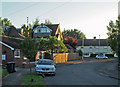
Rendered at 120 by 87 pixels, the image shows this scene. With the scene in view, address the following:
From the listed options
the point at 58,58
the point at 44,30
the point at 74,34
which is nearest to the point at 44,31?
the point at 44,30

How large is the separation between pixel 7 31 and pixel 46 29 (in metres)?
14.3

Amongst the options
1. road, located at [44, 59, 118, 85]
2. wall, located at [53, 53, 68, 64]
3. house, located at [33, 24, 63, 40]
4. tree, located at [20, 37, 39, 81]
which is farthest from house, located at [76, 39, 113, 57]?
tree, located at [20, 37, 39, 81]

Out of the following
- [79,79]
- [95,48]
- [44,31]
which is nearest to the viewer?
[79,79]

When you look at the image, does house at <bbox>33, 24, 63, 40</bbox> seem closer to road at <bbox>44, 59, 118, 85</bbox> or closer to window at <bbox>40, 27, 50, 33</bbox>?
window at <bbox>40, 27, 50, 33</bbox>

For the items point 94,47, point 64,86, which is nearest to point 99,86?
point 64,86

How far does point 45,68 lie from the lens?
18.2 m

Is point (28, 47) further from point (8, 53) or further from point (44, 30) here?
point (44, 30)

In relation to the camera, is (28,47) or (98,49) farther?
(98,49)

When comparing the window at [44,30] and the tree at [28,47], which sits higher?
the window at [44,30]

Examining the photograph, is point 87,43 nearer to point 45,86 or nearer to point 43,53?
point 43,53

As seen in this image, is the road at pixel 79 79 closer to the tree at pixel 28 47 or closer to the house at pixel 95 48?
the tree at pixel 28 47

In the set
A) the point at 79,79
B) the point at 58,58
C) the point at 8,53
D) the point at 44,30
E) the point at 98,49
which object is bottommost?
the point at 79,79

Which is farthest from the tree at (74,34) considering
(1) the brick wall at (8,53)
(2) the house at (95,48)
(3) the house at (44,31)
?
(1) the brick wall at (8,53)

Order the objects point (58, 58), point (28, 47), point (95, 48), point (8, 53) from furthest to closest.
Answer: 1. point (95, 48)
2. point (58, 58)
3. point (8, 53)
4. point (28, 47)
